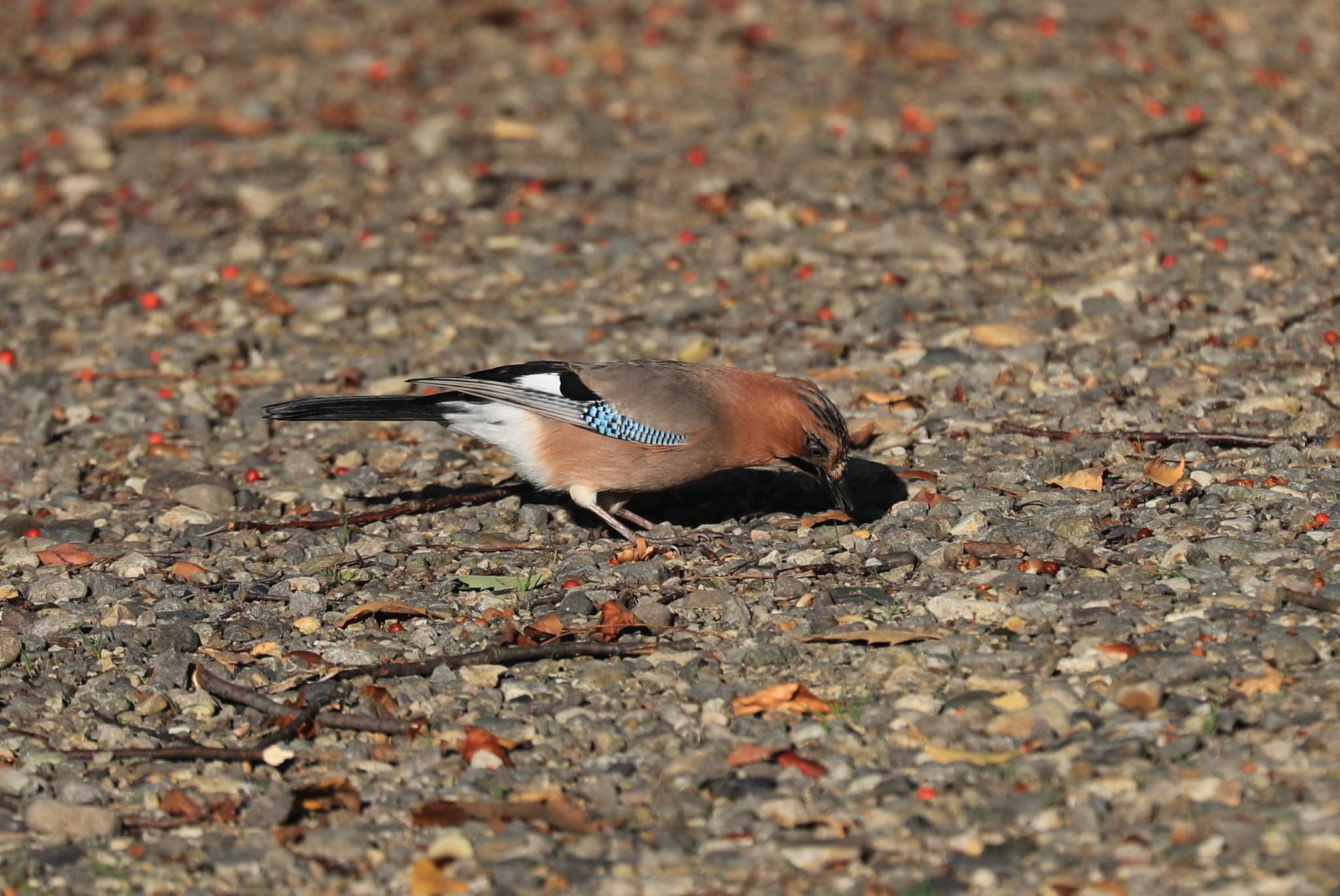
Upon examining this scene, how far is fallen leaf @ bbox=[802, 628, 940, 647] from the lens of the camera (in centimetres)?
592

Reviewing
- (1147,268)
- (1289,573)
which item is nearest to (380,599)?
(1289,573)

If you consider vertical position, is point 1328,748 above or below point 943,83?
below

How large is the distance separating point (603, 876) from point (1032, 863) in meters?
1.20

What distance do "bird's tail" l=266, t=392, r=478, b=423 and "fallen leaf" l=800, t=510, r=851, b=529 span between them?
1550mm

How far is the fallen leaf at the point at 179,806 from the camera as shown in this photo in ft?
17.0

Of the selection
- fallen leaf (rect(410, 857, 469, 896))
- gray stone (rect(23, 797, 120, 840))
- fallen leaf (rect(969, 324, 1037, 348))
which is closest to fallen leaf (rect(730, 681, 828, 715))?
fallen leaf (rect(410, 857, 469, 896))

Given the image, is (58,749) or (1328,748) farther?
(58,749)

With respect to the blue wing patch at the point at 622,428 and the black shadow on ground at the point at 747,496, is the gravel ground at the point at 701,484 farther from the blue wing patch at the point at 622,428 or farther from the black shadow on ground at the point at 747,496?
the blue wing patch at the point at 622,428

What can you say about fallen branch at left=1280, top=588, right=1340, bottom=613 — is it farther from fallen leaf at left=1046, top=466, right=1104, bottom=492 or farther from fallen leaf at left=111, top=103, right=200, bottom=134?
fallen leaf at left=111, top=103, right=200, bottom=134

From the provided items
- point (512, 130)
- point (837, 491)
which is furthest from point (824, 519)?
point (512, 130)

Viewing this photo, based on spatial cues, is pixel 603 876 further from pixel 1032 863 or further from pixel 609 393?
pixel 609 393

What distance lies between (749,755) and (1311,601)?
6.92 ft

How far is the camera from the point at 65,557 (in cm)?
712

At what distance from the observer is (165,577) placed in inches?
273
